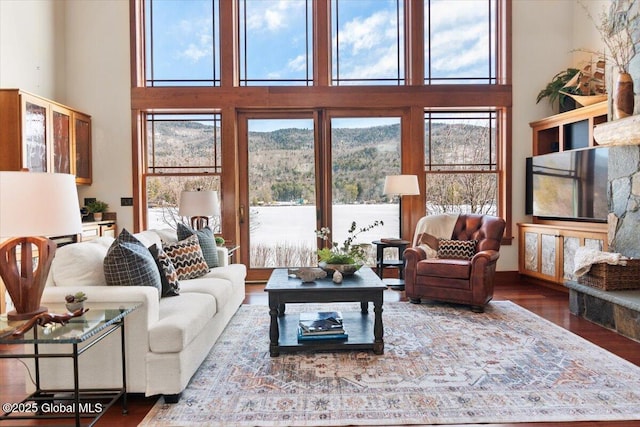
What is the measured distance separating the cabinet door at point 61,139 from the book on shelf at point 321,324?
11.5 feet

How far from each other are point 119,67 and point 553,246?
6.18 m

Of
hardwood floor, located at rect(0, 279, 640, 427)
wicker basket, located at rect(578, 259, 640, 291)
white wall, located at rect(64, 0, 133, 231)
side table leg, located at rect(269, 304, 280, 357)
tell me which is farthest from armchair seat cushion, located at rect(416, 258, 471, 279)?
white wall, located at rect(64, 0, 133, 231)

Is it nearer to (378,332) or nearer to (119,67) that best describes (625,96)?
(378,332)

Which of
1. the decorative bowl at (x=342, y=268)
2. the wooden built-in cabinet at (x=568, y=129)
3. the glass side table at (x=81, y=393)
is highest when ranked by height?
the wooden built-in cabinet at (x=568, y=129)

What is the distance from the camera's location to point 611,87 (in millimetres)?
4285

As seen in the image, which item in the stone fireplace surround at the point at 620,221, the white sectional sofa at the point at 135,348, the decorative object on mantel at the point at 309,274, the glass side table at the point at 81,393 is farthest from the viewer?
the stone fireplace surround at the point at 620,221

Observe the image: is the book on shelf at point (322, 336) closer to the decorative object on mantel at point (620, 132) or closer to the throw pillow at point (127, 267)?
the throw pillow at point (127, 267)

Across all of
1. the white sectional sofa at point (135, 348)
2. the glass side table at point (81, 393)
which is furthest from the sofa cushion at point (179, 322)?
the glass side table at point (81, 393)

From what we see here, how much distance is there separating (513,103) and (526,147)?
25.5 inches

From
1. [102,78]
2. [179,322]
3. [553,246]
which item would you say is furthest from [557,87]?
[102,78]

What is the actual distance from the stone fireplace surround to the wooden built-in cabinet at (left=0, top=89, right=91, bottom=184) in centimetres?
559

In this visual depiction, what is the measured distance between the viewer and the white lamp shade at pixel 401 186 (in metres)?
5.08

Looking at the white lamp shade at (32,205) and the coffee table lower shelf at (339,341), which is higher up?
the white lamp shade at (32,205)

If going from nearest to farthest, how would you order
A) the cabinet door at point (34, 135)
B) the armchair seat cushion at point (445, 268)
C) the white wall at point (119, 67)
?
the cabinet door at point (34, 135) < the armchair seat cushion at point (445, 268) < the white wall at point (119, 67)
